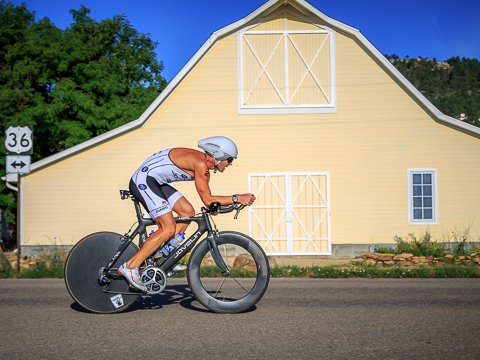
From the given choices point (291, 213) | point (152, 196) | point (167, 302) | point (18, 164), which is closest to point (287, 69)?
point (291, 213)

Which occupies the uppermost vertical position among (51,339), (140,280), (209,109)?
(209,109)

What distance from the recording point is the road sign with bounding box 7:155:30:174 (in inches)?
512

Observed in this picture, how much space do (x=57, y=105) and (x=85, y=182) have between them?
7615 mm

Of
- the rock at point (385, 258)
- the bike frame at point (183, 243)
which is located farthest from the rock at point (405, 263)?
the bike frame at point (183, 243)

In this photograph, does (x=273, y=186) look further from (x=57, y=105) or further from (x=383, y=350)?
(x=383, y=350)

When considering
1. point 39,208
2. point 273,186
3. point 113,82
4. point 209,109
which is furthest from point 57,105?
point 273,186

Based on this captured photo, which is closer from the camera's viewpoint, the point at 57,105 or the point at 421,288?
the point at 421,288

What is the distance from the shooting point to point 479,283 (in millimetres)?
9844

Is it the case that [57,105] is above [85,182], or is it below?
above

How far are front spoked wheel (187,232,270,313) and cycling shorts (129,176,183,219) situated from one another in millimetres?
532

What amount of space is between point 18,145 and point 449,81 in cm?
9281

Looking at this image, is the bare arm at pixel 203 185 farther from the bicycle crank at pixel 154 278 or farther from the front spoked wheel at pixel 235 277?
the bicycle crank at pixel 154 278

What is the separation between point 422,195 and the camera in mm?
18203

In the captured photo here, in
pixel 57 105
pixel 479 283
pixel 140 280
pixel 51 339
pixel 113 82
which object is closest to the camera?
pixel 51 339
